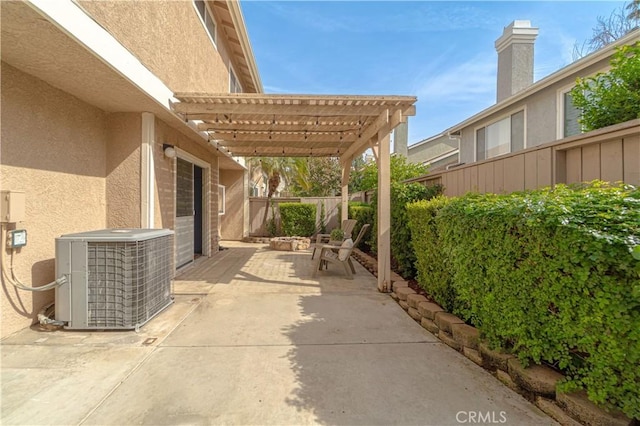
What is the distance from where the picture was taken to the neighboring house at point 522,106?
691 cm

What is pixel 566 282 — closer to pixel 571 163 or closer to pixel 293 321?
pixel 571 163

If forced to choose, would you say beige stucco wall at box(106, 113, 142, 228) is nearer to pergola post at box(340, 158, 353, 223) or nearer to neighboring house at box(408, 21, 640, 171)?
pergola post at box(340, 158, 353, 223)

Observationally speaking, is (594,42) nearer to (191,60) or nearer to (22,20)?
(191,60)

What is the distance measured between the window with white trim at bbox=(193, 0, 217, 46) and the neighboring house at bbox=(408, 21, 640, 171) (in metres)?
8.17

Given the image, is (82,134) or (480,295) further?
(82,134)

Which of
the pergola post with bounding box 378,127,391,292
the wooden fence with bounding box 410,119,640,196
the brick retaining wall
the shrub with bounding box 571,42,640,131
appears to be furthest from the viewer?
the pergola post with bounding box 378,127,391,292

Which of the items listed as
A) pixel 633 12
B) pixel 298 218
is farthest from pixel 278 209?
pixel 633 12

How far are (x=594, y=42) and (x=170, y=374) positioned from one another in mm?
19181

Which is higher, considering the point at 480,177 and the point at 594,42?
the point at 594,42

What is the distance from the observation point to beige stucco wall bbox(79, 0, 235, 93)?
3666 millimetres

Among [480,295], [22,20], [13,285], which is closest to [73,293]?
[13,285]

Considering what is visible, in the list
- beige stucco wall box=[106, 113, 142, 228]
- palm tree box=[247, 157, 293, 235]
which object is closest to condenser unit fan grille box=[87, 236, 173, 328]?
beige stucco wall box=[106, 113, 142, 228]

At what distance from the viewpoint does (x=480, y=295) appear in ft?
9.09

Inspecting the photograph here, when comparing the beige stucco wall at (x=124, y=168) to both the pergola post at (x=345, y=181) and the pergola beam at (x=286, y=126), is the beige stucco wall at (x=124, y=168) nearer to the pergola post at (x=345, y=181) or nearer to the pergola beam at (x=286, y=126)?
the pergola beam at (x=286, y=126)
